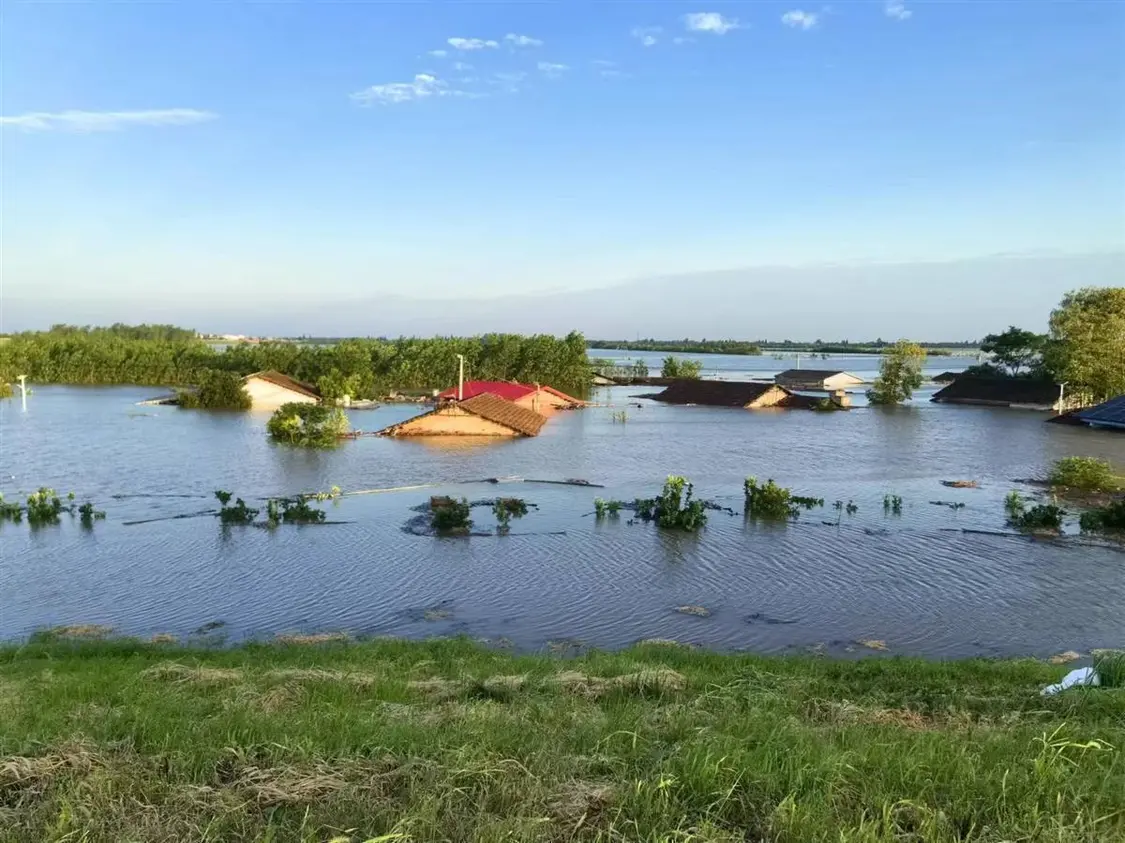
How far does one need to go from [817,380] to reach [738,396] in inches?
505

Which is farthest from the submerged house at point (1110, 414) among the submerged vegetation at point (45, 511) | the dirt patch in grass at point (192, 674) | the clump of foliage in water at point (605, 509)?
the submerged vegetation at point (45, 511)

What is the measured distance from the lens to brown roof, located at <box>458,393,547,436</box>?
28094 mm

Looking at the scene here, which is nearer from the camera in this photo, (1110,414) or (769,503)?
(769,503)

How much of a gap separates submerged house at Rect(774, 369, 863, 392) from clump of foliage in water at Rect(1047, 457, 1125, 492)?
34.0 metres

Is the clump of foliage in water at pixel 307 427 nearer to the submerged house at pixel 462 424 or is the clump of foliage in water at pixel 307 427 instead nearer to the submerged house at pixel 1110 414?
the submerged house at pixel 462 424

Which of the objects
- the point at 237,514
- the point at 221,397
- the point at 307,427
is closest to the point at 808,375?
the point at 221,397

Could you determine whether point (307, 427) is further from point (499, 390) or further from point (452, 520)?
point (499, 390)

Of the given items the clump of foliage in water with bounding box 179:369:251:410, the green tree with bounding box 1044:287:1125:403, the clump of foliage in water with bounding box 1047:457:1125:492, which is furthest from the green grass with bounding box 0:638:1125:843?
the green tree with bounding box 1044:287:1125:403

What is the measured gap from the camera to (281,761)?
3.52 metres

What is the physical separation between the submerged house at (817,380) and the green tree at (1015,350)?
831 cm

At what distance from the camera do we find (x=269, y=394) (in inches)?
1489

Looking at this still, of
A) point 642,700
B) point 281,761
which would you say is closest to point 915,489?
point 642,700

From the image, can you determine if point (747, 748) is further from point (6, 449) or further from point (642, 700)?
point (6, 449)

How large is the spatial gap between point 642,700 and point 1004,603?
6763 millimetres
